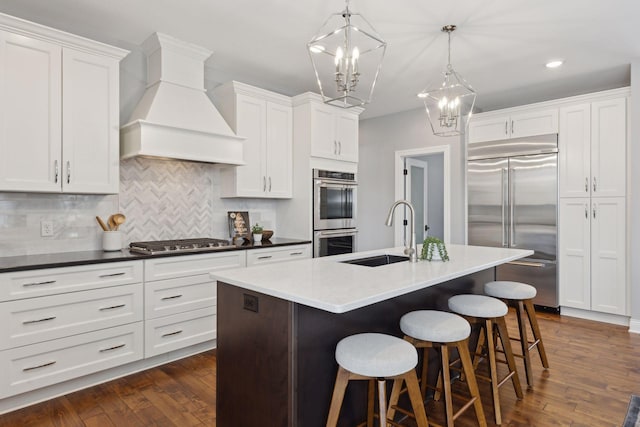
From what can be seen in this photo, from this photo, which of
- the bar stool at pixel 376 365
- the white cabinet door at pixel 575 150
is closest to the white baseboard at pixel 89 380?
the bar stool at pixel 376 365

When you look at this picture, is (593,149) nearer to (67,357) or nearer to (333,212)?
(333,212)

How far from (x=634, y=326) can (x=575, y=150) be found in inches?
74.4

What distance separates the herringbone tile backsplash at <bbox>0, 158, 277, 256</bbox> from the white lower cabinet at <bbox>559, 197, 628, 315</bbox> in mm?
3435

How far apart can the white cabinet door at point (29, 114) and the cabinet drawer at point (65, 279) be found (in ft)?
2.00

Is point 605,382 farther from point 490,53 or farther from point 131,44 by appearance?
point 131,44

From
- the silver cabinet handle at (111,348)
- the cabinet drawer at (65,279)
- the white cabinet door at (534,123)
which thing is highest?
the white cabinet door at (534,123)

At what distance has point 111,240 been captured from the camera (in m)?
3.05

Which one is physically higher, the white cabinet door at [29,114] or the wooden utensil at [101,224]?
the white cabinet door at [29,114]

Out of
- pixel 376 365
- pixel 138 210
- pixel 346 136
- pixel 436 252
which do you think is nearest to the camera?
pixel 376 365

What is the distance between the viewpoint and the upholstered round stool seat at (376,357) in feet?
4.96

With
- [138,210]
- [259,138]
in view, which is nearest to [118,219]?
[138,210]

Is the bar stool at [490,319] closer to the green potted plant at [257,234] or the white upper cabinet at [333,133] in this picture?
the green potted plant at [257,234]

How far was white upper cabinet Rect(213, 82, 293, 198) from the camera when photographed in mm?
3820

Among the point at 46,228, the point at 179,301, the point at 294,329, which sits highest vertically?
the point at 46,228
